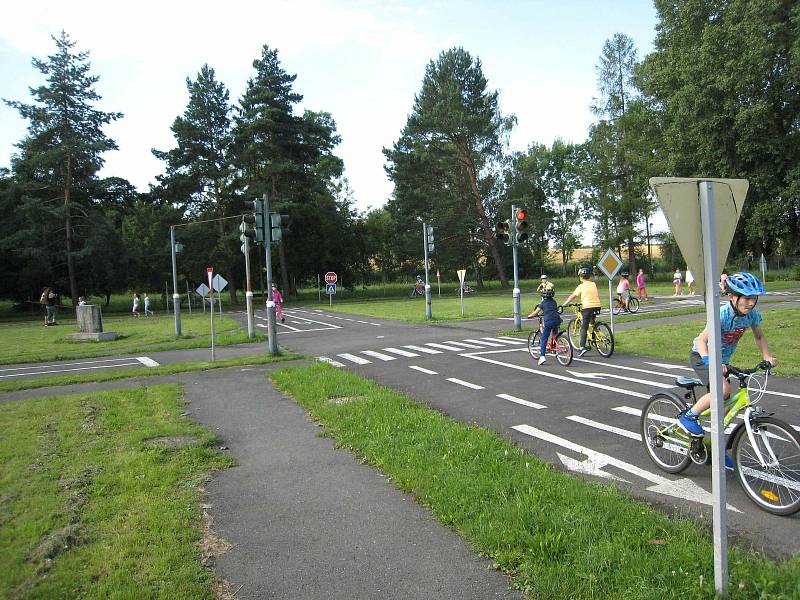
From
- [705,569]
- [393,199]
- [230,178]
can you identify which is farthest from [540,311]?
[393,199]

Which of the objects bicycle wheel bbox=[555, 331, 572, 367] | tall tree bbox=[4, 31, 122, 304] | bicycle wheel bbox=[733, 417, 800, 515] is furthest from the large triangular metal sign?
tall tree bbox=[4, 31, 122, 304]

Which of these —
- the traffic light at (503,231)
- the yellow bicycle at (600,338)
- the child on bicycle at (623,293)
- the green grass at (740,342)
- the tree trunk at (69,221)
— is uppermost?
the tree trunk at (69,221)

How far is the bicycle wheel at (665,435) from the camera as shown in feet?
16.7

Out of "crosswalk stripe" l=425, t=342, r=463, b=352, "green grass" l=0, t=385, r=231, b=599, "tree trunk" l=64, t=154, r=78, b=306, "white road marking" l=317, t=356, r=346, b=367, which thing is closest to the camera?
"green grass" l=0, t=385, r=231, b=599

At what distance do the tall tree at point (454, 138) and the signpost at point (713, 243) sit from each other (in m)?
49.0

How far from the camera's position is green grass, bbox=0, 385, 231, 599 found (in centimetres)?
353

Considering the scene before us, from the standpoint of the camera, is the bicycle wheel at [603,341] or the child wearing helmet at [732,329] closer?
the child wearing helmet at [732,329]

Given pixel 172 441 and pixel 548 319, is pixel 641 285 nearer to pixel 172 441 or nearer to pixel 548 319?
pixel 548 319

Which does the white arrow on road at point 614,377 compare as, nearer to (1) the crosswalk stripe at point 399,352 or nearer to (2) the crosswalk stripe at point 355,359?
(1) the crosswalk stripe at point 399,352

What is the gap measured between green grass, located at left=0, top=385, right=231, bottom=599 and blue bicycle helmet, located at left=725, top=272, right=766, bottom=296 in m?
4.33

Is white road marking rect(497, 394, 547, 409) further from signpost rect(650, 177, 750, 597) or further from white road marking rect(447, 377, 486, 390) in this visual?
signpost rect(650, 177, 750, 597)

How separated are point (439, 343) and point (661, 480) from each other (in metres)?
11.6

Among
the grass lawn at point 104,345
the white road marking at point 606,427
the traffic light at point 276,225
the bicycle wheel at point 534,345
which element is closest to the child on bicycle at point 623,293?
the bicycle wheel at point 534,345

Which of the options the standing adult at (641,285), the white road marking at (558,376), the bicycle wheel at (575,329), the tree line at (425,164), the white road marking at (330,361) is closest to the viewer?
the white road marking at (558,376)
